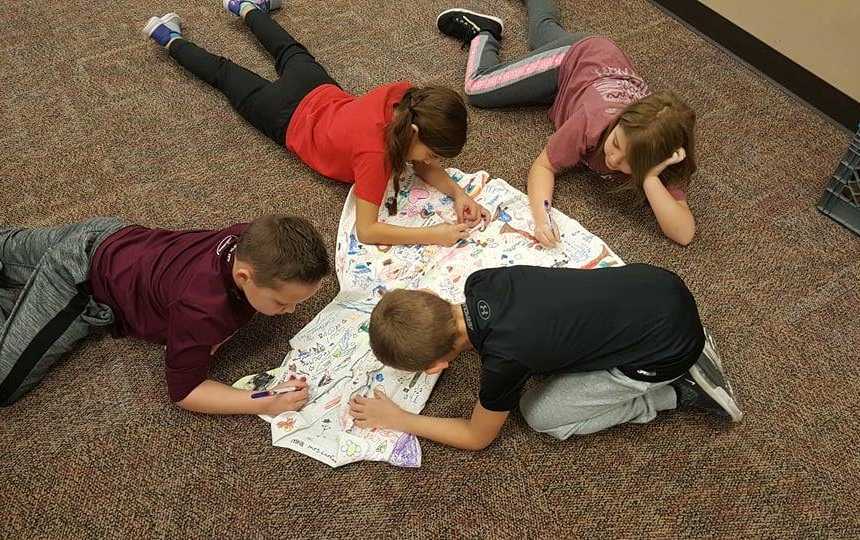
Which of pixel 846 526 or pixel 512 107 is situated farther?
pixel 512 107

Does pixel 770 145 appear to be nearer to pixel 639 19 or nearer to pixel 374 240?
pixel 639 19

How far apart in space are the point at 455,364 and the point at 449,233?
0.99 ft

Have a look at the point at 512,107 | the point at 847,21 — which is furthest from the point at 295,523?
the point at 847,21

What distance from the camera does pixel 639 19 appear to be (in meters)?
2.16

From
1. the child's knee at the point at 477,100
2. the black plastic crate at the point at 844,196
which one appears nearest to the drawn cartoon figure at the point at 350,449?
the child's knee at the point at 477,100

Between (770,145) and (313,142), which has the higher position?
(313,142)

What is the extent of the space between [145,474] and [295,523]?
30 centimetres

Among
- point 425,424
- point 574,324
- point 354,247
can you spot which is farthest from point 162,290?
point 574,324

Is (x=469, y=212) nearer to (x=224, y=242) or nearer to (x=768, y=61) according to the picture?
(x=224, y=242)

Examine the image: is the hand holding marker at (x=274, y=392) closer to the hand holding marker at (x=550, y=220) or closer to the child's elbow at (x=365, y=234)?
the child's elbow at (x=365, y=234)

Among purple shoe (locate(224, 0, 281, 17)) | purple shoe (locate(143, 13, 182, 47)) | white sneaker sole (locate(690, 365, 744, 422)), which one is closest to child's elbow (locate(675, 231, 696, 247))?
white sneaker sole (locate(690, 365, 744, 422))

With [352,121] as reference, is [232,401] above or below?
below

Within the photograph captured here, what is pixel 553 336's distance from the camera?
1.07m

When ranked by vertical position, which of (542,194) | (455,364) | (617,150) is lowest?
(455,364)
